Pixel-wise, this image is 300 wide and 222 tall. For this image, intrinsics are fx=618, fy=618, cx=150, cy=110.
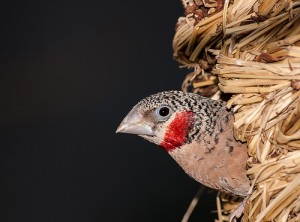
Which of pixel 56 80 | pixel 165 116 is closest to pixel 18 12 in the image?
pixel 56 80

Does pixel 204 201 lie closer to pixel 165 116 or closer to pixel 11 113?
pixel 11 113

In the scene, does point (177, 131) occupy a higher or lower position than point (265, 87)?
lower

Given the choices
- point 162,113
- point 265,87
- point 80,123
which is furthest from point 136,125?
point 80,123

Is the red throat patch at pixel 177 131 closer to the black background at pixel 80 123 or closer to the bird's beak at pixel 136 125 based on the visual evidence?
the bird's beak at pixel 136 125

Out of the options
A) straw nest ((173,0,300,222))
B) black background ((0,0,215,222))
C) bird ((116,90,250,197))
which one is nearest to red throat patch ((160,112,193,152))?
bird ((116,90,250,197))

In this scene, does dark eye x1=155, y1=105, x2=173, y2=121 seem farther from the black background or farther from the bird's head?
the black background

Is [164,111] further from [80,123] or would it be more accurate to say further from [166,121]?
[80,123]
